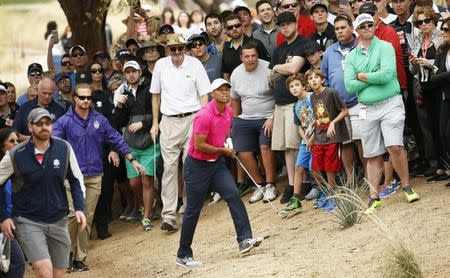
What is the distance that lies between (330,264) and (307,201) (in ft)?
11.0

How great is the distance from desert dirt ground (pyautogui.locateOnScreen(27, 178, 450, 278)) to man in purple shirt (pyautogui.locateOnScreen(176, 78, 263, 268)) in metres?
0.42

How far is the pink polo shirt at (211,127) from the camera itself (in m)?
13.0

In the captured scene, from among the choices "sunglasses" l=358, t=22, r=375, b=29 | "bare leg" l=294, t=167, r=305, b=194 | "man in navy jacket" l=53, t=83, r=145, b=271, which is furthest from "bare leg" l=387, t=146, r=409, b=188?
"man in navy jacket" l=53, t=83, r=145, b=271

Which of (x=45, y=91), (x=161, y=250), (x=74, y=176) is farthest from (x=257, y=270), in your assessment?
(x=45, y=91)

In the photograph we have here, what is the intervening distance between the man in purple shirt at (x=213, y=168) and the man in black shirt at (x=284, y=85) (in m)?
2.19

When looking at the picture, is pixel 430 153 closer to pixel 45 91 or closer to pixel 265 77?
pixel 265 77

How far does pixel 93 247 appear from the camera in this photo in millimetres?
16453

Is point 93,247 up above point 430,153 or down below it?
below

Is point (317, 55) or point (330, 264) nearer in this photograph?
point (330, 264)

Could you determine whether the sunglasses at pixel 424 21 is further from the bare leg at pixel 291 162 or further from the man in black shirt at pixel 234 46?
the man in black shirt at pixel 234 46

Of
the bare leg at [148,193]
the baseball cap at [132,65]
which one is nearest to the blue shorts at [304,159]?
the bare leg at [148,193]

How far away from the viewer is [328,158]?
14.3 m

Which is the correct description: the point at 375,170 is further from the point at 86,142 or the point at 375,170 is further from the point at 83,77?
the point at 83,77

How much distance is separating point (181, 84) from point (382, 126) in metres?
3.53
